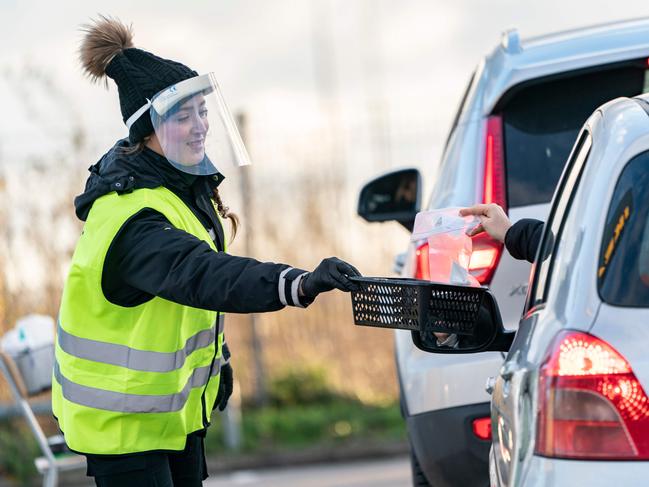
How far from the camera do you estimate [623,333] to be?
8.91ft

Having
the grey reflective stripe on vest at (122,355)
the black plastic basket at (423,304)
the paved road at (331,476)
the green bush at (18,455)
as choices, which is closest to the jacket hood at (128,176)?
the grey reflective stripe on vest at (122,355)

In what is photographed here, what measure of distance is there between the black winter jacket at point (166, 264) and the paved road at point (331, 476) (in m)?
4.70

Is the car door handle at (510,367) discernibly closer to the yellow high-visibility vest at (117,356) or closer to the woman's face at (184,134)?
the yellow high-visibility vest at (117,356)

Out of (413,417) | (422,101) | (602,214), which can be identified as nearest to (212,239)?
(413,417)

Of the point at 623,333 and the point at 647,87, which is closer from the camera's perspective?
the point at 623,333

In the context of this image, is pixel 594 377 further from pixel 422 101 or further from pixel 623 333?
pixel 422 101

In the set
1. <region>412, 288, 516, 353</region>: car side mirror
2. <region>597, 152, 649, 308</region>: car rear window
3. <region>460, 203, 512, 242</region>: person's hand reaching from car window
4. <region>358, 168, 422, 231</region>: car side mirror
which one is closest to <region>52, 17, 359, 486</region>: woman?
<region>412, 288, 516, 353</region>: car side mirror

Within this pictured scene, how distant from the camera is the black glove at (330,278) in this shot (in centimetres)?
360

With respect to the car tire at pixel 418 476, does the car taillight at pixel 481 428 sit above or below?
above

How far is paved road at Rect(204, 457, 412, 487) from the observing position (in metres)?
8.83

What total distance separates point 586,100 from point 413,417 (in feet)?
3.99

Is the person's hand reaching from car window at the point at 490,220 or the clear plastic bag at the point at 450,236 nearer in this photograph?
the clear plastic bag at the point at 450,236

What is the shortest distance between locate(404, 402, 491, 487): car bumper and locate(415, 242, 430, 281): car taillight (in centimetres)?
46

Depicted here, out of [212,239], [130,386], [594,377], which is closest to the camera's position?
[594,377]
